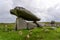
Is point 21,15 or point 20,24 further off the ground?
point 21,15

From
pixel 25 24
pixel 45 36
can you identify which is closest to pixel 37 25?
pixel 25 24

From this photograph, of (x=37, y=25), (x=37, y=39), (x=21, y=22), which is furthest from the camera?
(x=37, y=25)

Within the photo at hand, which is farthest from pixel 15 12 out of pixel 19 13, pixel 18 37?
pixel 18 37

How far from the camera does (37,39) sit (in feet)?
69.4

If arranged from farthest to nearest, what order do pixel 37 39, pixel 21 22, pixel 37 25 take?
1. pixel 37 25
2. pixel 21 22
3. pixel 37 39

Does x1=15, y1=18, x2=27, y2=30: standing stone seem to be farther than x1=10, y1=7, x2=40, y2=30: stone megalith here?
No

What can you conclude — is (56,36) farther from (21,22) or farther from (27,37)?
(21,22)

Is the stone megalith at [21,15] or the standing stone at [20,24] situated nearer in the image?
the standing stone at [20,24]

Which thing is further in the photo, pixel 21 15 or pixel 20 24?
pixel 21 15

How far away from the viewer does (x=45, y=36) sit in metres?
22.5

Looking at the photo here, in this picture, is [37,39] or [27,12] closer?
[37,39]

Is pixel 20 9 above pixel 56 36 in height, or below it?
above

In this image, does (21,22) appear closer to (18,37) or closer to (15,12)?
(15,12)

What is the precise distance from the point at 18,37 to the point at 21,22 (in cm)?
907
